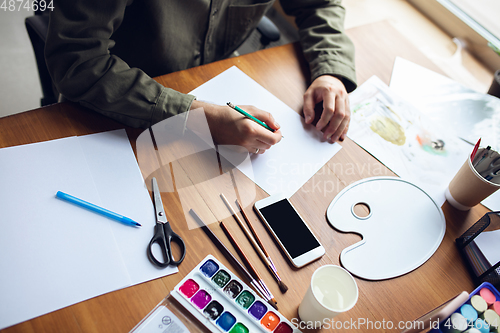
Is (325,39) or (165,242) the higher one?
(325,39)

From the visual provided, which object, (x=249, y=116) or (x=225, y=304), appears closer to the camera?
(x=225, y=304)

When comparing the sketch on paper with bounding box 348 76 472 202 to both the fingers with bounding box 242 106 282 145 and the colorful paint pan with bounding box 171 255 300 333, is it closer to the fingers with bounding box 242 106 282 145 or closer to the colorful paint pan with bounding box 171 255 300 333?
the fingers with bounding box 242 106 282 145

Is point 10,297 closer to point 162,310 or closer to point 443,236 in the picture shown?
point 162,310

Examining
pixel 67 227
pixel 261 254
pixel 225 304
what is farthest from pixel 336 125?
pixel 67 227

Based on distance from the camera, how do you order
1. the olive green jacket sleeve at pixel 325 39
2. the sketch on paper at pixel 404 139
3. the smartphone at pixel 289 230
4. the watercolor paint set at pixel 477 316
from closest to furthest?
the watercolor paint set at pixel 477 316
the smartphone at pixel 289 230
the sketch on paper at pixel 404 139
the olive green jacket sleeve at pixel 325 39

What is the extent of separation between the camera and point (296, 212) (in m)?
0.62

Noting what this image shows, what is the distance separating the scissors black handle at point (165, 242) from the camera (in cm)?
53

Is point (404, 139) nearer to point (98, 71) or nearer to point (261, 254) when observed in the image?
point (261, 254)

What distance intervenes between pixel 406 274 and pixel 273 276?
10.2 inches

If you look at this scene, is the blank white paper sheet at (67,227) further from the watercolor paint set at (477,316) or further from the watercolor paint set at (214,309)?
the watercolor paint set at (477,316)

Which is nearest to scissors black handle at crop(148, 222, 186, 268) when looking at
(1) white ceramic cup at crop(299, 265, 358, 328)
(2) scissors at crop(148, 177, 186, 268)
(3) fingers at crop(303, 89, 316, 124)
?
(2) scissors at crop(148, 177, 186, 268)

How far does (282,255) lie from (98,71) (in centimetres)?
50

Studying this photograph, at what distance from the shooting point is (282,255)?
58cm

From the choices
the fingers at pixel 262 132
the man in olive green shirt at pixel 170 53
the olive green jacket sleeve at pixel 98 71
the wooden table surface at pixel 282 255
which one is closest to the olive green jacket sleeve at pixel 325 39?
the man in olive green shirt at pixel 170 53
